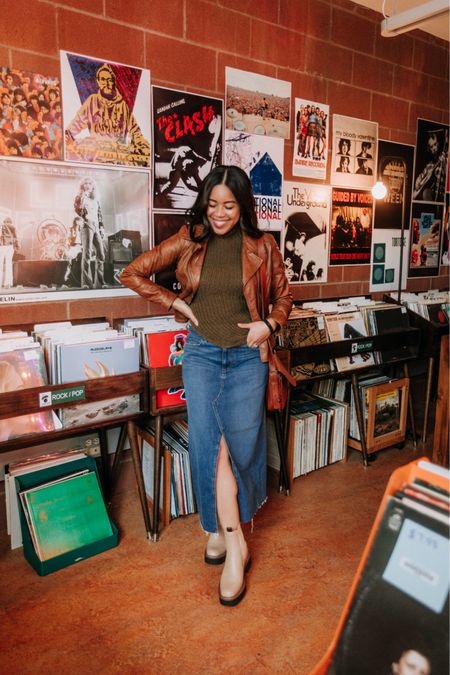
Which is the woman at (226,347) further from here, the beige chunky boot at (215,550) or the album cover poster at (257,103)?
the album cover poster at (257,103)

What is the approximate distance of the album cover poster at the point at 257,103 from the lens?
290cm

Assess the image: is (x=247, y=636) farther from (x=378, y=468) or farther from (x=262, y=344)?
(x=378, y=468)

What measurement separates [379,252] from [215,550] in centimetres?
245

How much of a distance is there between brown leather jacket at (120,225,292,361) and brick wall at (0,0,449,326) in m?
0.50

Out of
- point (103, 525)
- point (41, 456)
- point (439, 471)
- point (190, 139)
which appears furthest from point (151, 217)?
point (439, 471)

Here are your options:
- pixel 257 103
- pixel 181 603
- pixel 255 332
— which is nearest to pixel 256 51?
pixel 257 103

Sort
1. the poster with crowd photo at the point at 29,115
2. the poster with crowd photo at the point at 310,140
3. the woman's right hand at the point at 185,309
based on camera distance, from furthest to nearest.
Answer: the poster with crowd photo at the point at 310,140 → the poster with crowd photo at the point at 29,115 → the woman's right hand at the point at 185,309

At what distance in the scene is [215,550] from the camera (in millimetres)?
2238

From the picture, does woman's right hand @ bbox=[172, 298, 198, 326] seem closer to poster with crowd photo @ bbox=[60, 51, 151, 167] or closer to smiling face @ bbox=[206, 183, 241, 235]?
smiling face @ bbox=[206, 183, 241, 235]

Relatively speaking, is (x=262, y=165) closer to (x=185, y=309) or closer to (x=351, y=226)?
(x=351, y=226)

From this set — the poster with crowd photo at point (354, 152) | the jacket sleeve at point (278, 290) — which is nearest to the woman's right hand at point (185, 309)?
the jacket sleeve at point (278, 290)

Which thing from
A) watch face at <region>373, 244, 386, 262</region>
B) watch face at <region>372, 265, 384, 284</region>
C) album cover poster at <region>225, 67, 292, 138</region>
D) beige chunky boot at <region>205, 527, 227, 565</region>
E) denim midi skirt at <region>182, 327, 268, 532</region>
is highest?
album cover poster at <region>225, 67, 292, 138</region>

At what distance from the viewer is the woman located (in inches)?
79.5

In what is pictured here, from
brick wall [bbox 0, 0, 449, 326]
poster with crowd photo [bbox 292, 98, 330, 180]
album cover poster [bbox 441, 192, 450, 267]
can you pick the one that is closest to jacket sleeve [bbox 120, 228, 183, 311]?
brick wall [bbox 0, 0, 449, 326]
